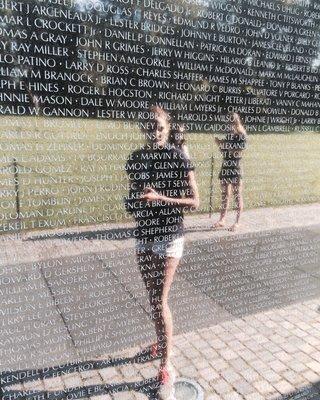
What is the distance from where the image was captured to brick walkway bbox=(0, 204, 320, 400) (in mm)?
2969

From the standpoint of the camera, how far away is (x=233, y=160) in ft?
11.0

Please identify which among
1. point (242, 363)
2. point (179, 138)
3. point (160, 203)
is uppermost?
point (179, 138)

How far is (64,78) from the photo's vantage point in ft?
→ 7.27

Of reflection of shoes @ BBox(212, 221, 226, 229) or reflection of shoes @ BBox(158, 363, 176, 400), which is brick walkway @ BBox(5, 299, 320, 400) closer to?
reflection of shoes @ BBox(158, 363, 176, 400)

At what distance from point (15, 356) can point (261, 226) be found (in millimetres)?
3073

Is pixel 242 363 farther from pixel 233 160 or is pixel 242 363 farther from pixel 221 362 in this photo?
pixel 233 160

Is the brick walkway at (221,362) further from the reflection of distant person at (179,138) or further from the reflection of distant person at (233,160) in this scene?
the reflection of distant person at (179,138)

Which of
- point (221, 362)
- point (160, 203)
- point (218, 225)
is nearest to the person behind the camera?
point (160, 203)

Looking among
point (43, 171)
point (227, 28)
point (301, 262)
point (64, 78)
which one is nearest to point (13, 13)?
point (64, 78)

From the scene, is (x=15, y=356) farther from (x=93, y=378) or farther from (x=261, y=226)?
(x=261, y=226)

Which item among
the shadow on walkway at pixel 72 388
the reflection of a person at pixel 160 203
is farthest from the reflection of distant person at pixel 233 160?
the shadow on walkway at pixel 72 388

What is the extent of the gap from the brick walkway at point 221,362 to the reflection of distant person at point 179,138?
86cm

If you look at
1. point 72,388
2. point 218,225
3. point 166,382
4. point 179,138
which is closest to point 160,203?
point 179,138

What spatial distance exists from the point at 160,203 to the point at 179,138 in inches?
17.9
